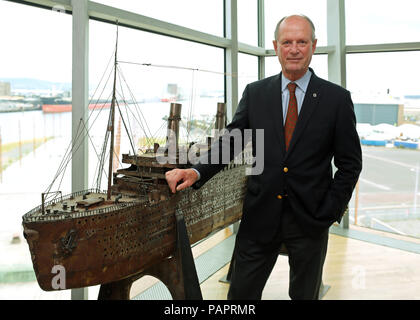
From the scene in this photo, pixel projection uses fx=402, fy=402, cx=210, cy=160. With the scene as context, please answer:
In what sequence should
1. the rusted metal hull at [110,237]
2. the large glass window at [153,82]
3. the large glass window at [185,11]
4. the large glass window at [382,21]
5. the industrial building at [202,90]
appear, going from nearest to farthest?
the rusted metal hull at [110,237] < the industrial building at [202,90] < the large glass window at [153,82] < the large glass window at [185,11] < the large glass window at [382,21]

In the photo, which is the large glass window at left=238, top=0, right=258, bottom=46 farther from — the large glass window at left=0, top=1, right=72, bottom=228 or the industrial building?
the large glass window at left=0, top=1, right=72, bottom=228

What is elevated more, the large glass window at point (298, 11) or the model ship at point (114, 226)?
the large glass window at point (298, 11)

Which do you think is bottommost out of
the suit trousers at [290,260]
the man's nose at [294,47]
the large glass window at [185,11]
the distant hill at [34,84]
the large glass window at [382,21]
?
the suit trousers at [290,260]

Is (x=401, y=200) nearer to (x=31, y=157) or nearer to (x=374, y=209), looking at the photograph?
(x=374, y=209)

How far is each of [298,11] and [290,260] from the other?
6334 mm

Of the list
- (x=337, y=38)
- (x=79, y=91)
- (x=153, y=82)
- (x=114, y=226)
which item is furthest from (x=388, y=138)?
(x=114, y=226)

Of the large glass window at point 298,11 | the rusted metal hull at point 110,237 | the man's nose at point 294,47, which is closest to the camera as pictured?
the man's nose at point 294,47

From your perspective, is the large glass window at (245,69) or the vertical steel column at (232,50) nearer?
the vertical steel column at (232,50)

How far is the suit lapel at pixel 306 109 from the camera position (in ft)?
7.28

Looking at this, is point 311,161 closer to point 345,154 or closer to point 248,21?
point 345,154

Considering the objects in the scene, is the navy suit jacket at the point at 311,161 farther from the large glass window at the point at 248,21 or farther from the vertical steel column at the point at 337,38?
the vertical steel column at the point at 337,38

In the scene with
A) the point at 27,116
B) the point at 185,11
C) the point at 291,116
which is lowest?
the point at 291,116

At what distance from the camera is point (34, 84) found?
3926mm

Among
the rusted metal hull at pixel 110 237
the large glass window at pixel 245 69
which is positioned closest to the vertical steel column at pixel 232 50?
the large glass window at pixel 245 69
